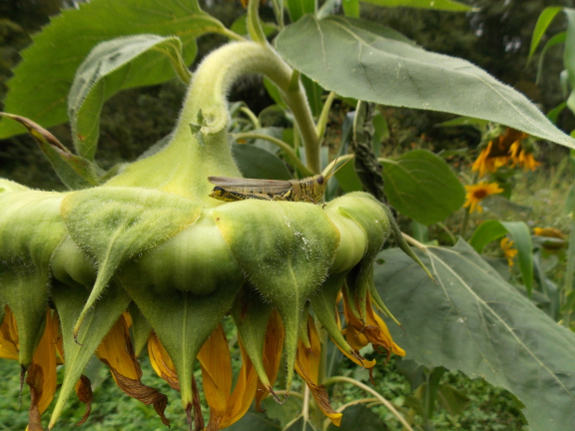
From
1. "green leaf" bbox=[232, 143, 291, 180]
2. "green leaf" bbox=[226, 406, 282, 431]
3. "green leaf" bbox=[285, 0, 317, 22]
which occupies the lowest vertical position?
"green leaf" bbox=[226, 406, 282, 431]

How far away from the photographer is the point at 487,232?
1051 mm

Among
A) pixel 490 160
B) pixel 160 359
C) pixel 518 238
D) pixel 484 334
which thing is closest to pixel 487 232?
pixel 518 238

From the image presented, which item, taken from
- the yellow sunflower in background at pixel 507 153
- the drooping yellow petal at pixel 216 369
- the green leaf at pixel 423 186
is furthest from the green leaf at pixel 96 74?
the yellow sunflower in background at pixel 507 153

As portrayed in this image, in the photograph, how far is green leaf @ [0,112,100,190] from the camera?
1.15 feet

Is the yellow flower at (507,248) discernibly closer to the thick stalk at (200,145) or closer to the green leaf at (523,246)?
the green leaf at (523,246)

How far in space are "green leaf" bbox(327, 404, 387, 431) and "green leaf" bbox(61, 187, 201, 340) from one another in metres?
0.67

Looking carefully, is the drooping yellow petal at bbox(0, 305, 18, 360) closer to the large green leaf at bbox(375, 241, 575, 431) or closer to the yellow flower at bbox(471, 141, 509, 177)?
the large green leaf at bbox(375, 241, 575, 431)

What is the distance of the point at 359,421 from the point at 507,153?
1.28 meters

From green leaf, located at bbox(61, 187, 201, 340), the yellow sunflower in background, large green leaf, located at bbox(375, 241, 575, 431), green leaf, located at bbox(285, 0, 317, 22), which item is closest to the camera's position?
green leaf, located at bbox(61, 187, 201, 340)

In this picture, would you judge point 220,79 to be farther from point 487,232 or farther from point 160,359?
point 487,232

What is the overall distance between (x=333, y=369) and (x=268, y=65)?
2.93 ft

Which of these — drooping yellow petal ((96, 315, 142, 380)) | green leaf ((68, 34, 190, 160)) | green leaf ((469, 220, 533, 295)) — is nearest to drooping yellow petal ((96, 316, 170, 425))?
drooping yellow petal ((96, 315, 142, 380))

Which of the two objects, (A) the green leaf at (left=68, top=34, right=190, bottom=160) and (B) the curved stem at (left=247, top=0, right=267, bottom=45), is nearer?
(A) the green leaf at (left=68, top=34, right=190, bottom=160)

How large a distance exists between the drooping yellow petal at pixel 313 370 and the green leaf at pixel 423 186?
0.58 metres
